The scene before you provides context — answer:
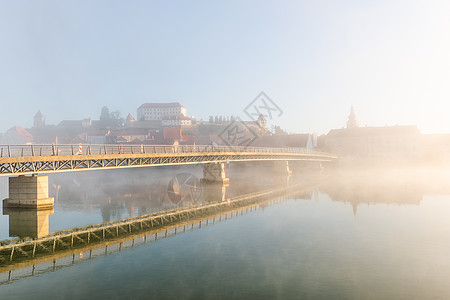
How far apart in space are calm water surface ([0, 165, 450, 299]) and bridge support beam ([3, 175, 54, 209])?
2.30 metres

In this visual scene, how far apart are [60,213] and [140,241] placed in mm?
14609

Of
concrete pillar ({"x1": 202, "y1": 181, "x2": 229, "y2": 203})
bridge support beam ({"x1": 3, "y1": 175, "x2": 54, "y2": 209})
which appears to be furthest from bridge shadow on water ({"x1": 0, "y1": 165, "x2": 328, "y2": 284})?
bridge support beam ({"x1": 3, "y1": 175, "x2": 54, "y2": 209})

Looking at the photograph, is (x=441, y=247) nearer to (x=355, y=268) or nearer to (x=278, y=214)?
(x=355, y=268)

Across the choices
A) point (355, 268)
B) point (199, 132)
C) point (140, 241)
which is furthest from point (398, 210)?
point (199, 132)

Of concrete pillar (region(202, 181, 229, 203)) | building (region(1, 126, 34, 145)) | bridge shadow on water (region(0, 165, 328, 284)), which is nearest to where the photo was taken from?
bridge shadow on water (region(0, 165, 328, 284))

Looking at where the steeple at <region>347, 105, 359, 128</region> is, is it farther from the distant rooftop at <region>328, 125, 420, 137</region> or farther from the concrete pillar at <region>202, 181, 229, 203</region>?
the concrete pillar at <region>202, 181, 229, 203</region>

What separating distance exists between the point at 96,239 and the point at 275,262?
1206cm

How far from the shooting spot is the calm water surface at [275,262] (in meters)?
13.7

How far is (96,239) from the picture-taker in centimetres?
2238

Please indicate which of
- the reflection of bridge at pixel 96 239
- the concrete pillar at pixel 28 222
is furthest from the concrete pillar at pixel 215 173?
the concrete pillar at pixel 28 222

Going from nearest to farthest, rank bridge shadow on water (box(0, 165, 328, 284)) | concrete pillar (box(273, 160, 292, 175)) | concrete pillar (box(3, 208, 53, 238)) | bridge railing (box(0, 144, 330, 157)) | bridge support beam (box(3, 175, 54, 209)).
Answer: bridge shadow on water (box(0, 165, 328, 284)), concrete pillar (box(3, 208, 53, 238)), bridge support beam (box(3, 175, 54, 209)), bridge railing (box(0, 144, 330, 157)), concrete pillar (box(273, 160, 292, 175))

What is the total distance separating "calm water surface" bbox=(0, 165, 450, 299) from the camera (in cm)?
1373

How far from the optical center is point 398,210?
33.1 metres

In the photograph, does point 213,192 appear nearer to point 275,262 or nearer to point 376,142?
point 275,262
